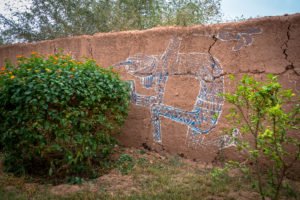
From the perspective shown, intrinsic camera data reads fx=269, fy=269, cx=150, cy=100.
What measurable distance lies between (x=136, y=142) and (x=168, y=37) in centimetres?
165

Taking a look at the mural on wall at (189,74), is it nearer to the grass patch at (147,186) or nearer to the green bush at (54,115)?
the grass patch at (147,186)

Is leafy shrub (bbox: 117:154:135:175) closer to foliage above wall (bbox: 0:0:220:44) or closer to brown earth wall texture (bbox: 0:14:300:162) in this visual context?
brown earth wall texture (bbox: 0:14:300:162)

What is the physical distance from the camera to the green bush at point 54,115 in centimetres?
276

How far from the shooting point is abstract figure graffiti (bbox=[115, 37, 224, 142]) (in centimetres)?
354

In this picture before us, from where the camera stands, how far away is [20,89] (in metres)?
2.79

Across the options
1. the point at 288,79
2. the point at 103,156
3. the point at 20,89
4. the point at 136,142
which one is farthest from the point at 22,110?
the point at 288,79

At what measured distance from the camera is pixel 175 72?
386 cm

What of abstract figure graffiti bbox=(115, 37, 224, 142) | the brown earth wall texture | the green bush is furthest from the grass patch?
abstract figure graffiti bbox=(115, 37, 224, 142)

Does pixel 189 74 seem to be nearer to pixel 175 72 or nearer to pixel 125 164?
pixel 175 72

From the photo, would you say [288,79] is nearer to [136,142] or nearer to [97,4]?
[136,142]

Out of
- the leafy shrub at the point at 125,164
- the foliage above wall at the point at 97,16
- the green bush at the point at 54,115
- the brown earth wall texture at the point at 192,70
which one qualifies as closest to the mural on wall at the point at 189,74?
the brown earth wall texture at the point at 192,70

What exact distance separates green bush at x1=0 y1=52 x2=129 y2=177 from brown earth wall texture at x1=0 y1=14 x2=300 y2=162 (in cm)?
83

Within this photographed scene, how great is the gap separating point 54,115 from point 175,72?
1815mm

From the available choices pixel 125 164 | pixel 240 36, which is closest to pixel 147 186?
pixel 125 164
